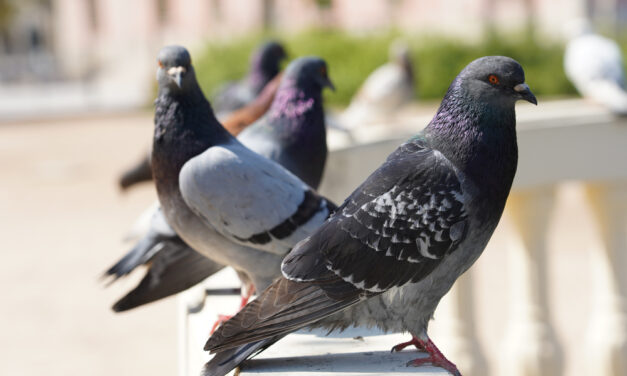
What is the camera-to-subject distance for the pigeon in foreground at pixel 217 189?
10.2 feet

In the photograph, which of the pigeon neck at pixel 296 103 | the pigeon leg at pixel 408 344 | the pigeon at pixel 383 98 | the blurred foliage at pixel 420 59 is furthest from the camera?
the blurred foliage at pixel 420 59

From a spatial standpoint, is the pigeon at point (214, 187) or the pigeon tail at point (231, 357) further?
the pigeon at point (214, 187)

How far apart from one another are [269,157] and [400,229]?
4.67ft

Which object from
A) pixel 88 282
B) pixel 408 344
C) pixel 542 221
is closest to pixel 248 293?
pixel 408 344

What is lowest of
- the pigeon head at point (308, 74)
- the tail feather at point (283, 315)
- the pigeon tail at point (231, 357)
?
the pigeon tail at point (231, 357)

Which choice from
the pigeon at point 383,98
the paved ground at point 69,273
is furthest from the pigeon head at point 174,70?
the pigeon at point 383,98

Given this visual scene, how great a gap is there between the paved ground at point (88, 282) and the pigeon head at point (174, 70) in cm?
304

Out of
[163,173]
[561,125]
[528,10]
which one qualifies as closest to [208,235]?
[163,173]

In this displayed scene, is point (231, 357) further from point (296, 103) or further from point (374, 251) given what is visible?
point (296, 103)

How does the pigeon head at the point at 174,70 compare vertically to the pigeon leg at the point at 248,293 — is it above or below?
above

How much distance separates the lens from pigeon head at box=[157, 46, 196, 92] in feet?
10.5

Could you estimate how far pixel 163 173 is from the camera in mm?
3203

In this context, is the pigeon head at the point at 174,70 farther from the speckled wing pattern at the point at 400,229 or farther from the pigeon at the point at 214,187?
the speckled wing pattern at the point at 400,229

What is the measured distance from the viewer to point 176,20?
45.9 m
